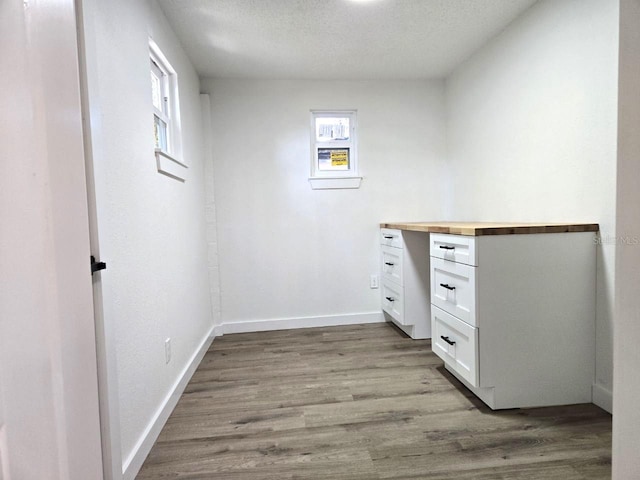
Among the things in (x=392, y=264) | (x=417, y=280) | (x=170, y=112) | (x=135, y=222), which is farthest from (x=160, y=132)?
(x=417, y=280)

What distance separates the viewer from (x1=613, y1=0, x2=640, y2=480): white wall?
642 mm

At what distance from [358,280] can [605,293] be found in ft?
6.11

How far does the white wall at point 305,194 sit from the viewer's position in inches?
118

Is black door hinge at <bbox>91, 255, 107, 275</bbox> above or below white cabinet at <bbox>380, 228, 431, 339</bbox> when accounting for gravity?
above

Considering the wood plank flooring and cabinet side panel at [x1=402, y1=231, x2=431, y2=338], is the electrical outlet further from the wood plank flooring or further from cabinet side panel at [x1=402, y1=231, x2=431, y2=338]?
Answer: cabinet side panel at [x1=402, y1=231, x2=431, y2=338]

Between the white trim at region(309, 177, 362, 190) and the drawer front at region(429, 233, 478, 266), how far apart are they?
3.98ft

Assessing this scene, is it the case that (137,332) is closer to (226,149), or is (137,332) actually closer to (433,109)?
(226,149)

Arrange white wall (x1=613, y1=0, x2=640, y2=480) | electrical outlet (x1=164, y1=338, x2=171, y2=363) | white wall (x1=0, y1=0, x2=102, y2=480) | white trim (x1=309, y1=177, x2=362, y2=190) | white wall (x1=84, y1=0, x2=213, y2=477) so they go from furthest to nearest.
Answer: white trim (x1=309, y1=177, x2=362, y2=190)
electrical outlet (x1=164, y1=338, x2=171, y2=363)
white wall (x1=84, y1=0, x2=213, y2=477)
white wall (x1=613, y1=0, x2=640, y2=480)
white wall (x1=0, y1=0, x2=102, y2=480)

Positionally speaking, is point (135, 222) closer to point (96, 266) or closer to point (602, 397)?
point (96, 266)

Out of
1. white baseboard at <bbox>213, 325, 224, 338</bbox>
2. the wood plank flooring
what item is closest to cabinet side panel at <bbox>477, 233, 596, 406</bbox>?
the wood plank flooring

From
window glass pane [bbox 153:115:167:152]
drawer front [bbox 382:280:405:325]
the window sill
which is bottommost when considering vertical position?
drawer front [bbox 382:280:405:325]

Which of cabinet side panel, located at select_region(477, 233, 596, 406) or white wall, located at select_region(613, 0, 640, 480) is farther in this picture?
cabinet side panel, located at select_region(477, 233, 596, 406)

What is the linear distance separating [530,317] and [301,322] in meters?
1.93

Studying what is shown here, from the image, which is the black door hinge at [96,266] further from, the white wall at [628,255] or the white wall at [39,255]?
the white wall at [628,255]
